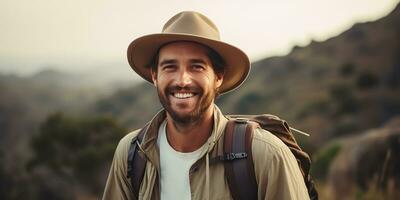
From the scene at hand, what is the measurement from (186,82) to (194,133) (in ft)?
0.96

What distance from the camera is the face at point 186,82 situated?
8.30 feet

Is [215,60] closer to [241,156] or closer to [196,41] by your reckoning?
[196,41]

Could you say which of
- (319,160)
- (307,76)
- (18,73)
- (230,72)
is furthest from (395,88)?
(18,73)

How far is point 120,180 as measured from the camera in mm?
2650

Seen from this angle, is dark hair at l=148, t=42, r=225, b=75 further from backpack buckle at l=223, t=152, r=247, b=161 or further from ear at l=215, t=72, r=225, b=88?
backpack buckle at l=223, t=152, r=247, b=161

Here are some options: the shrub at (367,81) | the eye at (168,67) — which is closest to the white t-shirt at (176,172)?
the eye at (168,67)

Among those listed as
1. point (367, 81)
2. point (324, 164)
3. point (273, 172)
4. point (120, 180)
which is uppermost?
point (273, 172)

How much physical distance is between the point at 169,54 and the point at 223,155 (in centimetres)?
64

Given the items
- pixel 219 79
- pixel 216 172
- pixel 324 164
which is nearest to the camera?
pixel 216 172

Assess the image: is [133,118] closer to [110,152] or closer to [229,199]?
[110,152]

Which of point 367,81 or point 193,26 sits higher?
point 193,26

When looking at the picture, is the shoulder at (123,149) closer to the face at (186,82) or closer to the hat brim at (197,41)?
the face at (186,82)

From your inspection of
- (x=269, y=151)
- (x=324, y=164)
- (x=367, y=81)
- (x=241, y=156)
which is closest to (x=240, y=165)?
(x=241, y=156)

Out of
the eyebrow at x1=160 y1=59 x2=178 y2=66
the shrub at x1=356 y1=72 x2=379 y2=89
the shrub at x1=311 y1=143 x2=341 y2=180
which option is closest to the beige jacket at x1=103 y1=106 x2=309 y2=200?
the eyebrow at x1=160 y1=59 x2=178 y2=66
